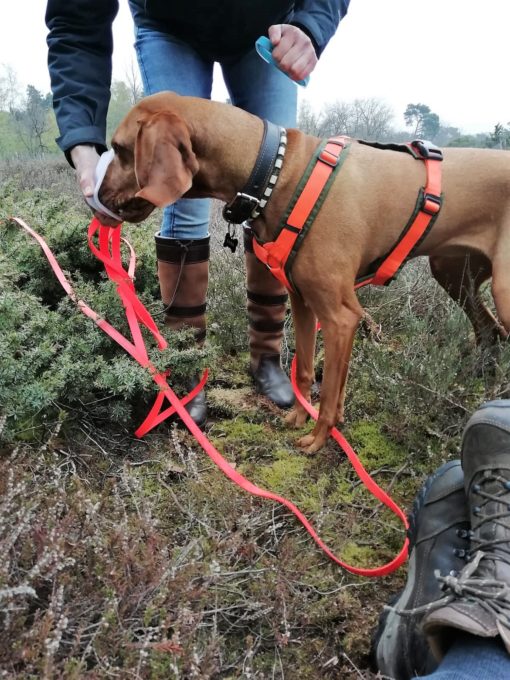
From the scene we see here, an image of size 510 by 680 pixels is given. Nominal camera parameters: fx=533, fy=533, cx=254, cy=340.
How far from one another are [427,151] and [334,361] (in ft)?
3.28

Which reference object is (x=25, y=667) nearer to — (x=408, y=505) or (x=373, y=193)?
(x=408, y=505)

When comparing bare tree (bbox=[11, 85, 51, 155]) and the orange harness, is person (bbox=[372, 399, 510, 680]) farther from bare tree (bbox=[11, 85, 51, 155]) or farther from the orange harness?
bare tree (bbox=[11, 85, 51, 155])

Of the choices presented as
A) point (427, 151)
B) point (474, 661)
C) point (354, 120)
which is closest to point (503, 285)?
point (427, 151)

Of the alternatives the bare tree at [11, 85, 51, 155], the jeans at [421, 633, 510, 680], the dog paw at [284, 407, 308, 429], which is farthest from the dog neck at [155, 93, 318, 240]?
the bare tree at [11, 85, 51, 155]

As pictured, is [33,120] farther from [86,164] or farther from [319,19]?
[319,19]

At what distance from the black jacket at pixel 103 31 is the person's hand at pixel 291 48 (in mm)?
151

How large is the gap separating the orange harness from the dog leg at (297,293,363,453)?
22cm

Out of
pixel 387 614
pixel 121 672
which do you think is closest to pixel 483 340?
pixel 387 614

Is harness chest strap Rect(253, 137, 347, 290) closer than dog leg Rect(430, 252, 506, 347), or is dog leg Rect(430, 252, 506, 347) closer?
harness chest strap Rect(253, 137, 347, 290)

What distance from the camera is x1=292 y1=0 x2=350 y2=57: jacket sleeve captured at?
88.9 inches

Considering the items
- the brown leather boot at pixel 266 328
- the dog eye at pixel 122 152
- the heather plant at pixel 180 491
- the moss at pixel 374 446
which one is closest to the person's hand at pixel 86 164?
the dog eye at pixel 122 152

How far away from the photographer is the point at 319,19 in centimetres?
230

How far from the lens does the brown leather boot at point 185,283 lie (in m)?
2.54

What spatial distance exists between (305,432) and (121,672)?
1552 mm
